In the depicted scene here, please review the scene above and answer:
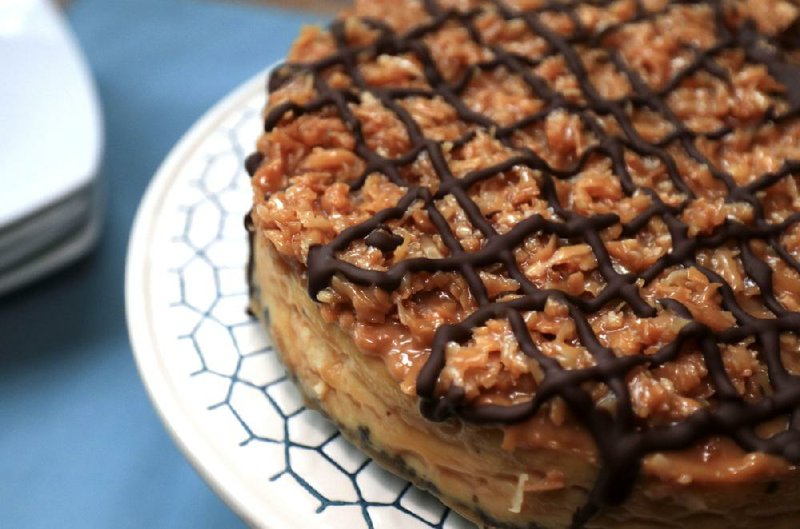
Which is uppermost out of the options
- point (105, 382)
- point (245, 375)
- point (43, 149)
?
point (43, 149)

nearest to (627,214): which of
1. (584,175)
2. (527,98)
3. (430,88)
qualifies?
(584,175)

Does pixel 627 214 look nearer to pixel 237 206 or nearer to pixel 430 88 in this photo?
pixel 430 88

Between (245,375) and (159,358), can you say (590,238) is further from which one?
(159,358)

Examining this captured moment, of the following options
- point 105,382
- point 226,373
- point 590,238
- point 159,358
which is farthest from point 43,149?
point 590,238

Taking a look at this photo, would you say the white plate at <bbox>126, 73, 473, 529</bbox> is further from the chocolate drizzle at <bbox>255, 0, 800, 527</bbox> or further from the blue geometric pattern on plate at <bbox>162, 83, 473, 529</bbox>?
the chocolate drizzle at <bbox>255, 0, 800, 527</bbox>

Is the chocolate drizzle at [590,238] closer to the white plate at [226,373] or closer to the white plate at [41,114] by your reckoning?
the white plate at [226,373]

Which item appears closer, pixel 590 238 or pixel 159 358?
pixel 590 238
